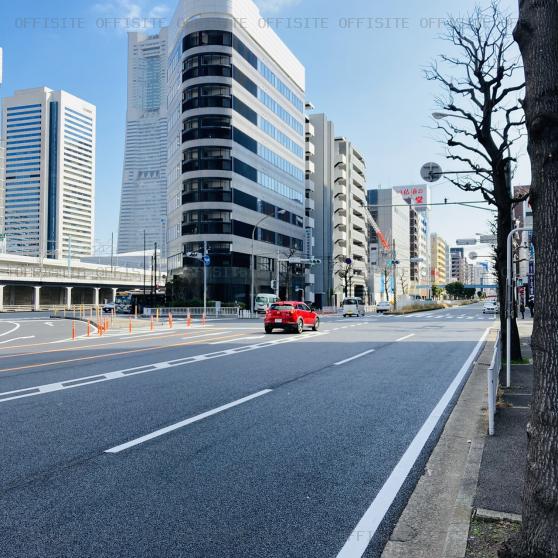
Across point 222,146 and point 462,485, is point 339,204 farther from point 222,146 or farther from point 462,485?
point 462,485

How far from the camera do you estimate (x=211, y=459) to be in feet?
18.1

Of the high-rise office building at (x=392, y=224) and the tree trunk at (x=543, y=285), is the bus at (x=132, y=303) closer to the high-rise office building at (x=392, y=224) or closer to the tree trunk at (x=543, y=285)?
the tree trunk at (x=543, y=285)

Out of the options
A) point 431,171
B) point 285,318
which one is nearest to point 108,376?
point 431,171

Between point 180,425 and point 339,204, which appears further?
point 339,204

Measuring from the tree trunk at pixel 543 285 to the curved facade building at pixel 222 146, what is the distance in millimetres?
60242

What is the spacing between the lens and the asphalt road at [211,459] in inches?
147

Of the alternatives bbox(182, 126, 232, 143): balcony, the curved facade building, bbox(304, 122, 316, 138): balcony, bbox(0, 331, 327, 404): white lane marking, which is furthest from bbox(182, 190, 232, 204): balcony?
bbox(0, 331, 327, 404): white lane marking

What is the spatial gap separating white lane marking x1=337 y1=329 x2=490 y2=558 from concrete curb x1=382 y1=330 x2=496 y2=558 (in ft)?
0.52

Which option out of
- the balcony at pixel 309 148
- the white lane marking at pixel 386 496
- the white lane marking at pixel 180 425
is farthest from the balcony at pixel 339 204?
the white lane marking at pixel 386 496

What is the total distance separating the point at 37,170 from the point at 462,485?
194643 mm

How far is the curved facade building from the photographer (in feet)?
220

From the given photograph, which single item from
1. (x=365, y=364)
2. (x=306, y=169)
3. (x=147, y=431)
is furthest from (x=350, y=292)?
(x=147, y=431)

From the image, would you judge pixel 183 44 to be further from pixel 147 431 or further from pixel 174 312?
pixel 147 431

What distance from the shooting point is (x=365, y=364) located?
13.7m
